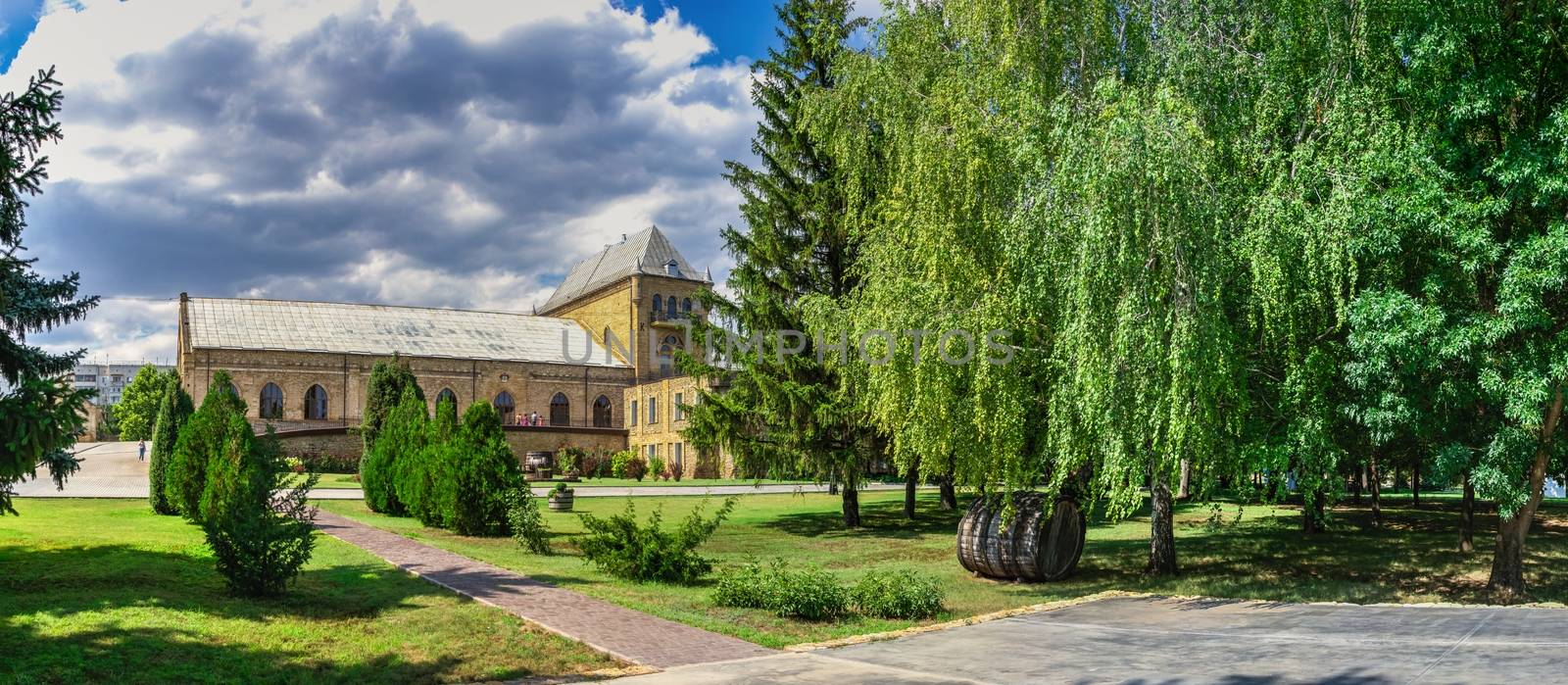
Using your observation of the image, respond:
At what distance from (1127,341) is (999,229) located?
3.12 metres

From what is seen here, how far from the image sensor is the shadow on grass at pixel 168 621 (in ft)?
25.1

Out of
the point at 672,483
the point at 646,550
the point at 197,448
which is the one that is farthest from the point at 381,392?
the point at 646,550

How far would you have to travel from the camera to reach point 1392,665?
8.30 m

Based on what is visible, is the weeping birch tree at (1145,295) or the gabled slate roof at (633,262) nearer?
the weeping birch tree at (1145,295)

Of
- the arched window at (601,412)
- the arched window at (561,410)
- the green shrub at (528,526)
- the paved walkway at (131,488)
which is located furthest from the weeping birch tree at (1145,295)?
the arched window at (601,412)

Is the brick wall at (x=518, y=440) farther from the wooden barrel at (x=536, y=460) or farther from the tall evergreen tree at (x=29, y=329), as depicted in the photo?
the tall evergreen tree at (x=29, y=329)

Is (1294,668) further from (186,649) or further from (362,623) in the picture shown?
(186,649)

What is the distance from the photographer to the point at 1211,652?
919 cm

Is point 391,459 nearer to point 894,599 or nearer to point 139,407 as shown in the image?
point 894,599

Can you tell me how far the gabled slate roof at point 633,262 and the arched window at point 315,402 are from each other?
20895mm

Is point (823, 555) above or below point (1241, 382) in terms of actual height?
below

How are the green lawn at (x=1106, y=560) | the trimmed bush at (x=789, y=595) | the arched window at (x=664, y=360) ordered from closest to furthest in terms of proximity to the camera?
the trimmed bush at (x=789, y=595), the green lawn at (x=1106, y=560), the arched window at (x=664, y=360)

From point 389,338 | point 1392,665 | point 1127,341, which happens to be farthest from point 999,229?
point 389,338

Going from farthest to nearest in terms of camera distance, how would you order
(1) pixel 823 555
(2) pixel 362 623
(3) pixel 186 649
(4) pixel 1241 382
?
(1) pixel 823 555
(4) pixel 1241 382
(2) pixel 362 623
(3) pixel 186 649
